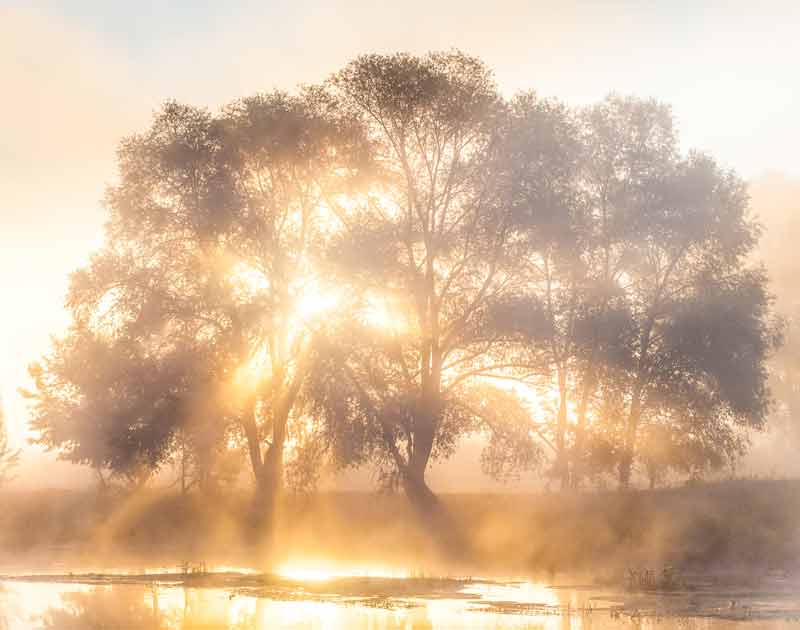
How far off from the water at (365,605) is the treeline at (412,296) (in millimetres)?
10356

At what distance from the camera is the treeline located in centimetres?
5222

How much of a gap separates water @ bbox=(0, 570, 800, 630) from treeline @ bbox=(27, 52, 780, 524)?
10.4m

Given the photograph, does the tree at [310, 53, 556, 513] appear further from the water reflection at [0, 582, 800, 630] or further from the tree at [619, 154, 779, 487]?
the water reflection at [0, 582, 800, 630]

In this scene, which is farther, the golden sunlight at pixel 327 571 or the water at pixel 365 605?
the golden sunlight at pixel 327 571

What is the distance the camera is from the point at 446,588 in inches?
1598

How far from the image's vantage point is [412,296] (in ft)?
172

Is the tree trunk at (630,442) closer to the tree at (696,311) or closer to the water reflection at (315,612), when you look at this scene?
the tree at (696,311)

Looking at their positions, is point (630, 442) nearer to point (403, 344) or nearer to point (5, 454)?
point (403, 344)

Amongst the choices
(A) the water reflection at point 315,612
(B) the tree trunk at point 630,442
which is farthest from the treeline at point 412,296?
(A) the water reflection at point 315,612

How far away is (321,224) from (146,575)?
58.2 ft

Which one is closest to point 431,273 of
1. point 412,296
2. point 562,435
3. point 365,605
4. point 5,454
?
point 412,296

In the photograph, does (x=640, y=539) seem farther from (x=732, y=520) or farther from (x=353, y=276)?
(x=353, y=276)

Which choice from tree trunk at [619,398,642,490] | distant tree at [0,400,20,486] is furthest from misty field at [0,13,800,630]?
distant tree at [0,400,20,486]

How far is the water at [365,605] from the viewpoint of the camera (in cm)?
3231
